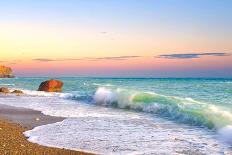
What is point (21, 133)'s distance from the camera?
13703mm

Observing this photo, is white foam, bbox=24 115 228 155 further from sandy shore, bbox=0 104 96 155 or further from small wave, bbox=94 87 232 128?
small wave, bbox=94 87 232 128

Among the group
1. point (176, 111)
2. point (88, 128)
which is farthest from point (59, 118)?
point (176, 111)

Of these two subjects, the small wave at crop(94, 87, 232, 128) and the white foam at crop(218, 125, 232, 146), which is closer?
the white foam at crop(218, 125, 232, 146)

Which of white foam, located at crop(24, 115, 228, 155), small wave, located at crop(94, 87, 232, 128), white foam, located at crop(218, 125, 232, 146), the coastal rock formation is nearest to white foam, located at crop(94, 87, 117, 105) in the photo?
small wave, located at crop(94, 87, 232, 128)

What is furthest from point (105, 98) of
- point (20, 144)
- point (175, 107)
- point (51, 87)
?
point (51, 87)

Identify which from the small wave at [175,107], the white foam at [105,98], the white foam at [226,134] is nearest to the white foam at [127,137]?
the white foam at [226,134]

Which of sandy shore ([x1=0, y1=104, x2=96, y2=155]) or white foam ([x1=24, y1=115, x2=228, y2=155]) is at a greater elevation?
sandy shore ([x1=0, y1=104, x2=96, y2=155])

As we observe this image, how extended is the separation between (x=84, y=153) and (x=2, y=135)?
3.58m

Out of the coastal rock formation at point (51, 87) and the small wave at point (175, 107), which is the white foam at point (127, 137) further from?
the coastal rock formation at point (51, 87)

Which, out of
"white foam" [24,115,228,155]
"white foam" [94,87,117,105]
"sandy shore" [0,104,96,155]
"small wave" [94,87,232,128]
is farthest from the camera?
"white foam" [94,87,117,105]

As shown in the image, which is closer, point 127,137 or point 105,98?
point 127,137

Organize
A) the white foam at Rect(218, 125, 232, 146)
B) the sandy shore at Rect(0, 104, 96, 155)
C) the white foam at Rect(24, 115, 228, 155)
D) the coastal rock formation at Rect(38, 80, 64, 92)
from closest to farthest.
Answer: the sandy shore at Rect(0, 104, 96, 155)
the white foam at Rect(24, 115, 228, 155)
the white foam at Rect(218, 125, 232, 146)
the coastal rock formation at Rect(38, 80, 64, 92)

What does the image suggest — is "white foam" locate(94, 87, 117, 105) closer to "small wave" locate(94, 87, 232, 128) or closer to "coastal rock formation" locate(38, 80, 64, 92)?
"small wave" locate(94, 87, 232, 128)

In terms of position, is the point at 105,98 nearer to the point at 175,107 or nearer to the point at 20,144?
the point at 175,107
